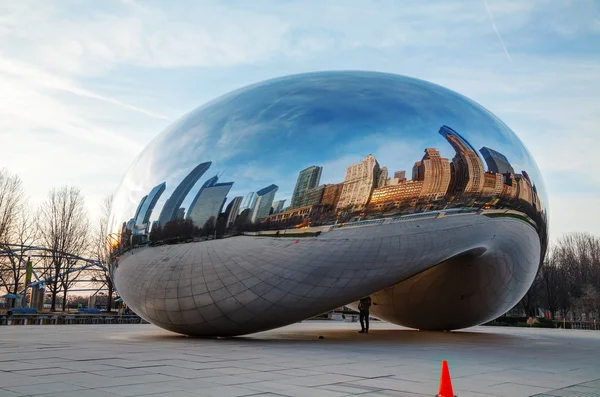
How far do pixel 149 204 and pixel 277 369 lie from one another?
5033 millimetres

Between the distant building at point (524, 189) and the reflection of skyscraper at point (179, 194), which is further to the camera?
the distant building at point (524, 189)

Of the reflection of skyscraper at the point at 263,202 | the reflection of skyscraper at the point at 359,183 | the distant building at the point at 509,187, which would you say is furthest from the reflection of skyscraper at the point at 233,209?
the distant building at the point at 509,187

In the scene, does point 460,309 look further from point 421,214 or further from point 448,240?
point 421,214

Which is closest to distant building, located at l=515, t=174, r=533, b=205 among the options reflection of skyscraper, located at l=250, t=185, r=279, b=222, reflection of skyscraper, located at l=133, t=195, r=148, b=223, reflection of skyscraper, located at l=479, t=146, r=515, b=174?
reflection of skyscraper, located at l=479, t=146, r=515, b=174

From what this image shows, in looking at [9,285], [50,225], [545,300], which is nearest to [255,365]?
[50,225]

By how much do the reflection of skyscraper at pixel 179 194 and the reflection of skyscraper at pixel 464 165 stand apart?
4951 millimetres

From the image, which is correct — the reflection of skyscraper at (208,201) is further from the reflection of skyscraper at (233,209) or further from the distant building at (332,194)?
the distant building at (332,194)

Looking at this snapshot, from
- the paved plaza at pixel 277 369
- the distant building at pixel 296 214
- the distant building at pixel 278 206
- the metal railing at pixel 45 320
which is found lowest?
the metal railing at pixel 45 320

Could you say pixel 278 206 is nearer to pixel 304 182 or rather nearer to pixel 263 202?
pixel 263 202

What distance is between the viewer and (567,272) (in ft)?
236

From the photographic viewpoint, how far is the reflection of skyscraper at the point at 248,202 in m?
10.6

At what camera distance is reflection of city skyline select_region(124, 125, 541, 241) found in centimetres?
1059

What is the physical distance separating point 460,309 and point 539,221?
3.61 metres

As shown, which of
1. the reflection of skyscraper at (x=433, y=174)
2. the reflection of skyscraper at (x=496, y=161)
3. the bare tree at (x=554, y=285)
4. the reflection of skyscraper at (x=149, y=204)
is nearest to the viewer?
the reflection of skyscraper at (x=433, y=174)
